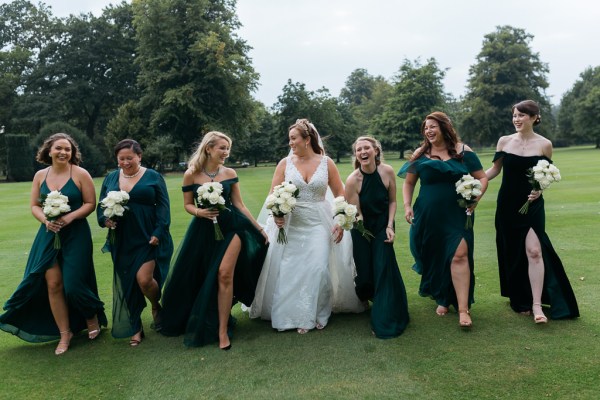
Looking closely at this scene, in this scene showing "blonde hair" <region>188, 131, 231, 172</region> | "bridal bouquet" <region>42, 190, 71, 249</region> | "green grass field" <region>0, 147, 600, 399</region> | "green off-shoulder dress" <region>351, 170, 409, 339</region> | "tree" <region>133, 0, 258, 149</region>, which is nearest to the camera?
"green grass field" <region>0, 147, 600, 399</region>

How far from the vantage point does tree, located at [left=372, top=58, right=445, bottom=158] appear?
221 feet

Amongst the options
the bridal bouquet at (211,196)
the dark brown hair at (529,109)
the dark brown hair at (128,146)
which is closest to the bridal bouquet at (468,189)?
the dark brown hair at (529,109)

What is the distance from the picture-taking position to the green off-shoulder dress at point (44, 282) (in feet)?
17.1

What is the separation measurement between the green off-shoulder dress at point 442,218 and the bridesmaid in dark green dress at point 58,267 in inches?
154

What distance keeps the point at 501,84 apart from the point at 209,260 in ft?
253

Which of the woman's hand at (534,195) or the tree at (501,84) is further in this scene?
the tree at (501,84)

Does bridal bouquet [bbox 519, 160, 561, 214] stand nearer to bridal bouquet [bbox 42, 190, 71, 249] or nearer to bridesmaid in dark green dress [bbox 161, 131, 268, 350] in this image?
bridesmaid in dark green dress [bbox 161, 131, 268, 350]

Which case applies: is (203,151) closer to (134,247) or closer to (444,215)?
(134,247)

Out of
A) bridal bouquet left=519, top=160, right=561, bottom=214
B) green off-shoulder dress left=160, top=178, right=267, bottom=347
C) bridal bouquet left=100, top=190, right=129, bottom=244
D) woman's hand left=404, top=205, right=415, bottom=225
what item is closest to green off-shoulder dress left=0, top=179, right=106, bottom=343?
bridal bouquet left=100, top=190, right=129, bottom=244

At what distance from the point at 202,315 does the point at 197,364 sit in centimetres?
64

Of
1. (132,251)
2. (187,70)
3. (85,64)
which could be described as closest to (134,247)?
(132,251)

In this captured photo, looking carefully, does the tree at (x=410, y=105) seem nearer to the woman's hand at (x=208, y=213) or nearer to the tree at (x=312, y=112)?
the tree at (x=312, y=112)

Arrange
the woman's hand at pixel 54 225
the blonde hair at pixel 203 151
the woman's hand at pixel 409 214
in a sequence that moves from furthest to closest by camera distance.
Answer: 1. the woman's hand at pixel 409 214
2. the blonde hair at pixel 203 151
3. the woman's hand at pixel 54 225

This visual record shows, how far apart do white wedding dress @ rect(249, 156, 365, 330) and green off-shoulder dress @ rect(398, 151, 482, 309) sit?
1.02 metres
